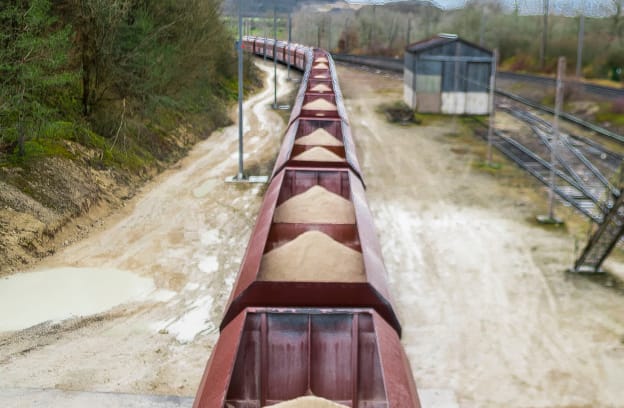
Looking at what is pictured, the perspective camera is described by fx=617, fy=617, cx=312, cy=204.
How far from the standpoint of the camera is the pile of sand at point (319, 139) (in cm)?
1944

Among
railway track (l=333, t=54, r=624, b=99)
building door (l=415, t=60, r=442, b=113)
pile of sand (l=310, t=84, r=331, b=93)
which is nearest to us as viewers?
pile of sand (l=310, t=84, r=331, b=93)

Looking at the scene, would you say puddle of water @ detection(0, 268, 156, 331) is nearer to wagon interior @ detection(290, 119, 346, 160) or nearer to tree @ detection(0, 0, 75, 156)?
tree @ detection(0, 0, 75, 156)

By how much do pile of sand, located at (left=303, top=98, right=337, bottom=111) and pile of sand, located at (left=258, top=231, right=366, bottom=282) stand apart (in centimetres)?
1451

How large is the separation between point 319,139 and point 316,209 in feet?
22.3

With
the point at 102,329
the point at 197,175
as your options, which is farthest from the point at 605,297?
the point at 197,175

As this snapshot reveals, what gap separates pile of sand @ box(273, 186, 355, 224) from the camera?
13.2 metres

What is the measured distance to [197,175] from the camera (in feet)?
88.4

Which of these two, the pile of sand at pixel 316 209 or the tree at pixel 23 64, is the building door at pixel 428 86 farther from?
the pile of sand at pixel 316 209

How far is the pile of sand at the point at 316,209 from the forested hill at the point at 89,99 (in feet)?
26.7

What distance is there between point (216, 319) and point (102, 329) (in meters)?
2.55

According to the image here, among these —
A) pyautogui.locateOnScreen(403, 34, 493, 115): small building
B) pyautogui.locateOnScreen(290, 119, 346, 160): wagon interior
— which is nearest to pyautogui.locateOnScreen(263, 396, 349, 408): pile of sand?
pyautogui.locateOnScreen(290, 119, 346, 160): wagon interior

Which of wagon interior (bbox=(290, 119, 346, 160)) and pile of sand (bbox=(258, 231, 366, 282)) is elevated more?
wagon interior (bbox=(290, 119, 346, 160))

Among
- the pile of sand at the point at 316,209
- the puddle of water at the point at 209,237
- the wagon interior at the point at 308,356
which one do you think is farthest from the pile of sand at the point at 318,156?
the wagon interior at the point at 308,356

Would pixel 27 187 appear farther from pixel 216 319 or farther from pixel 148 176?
pixel 216 319
